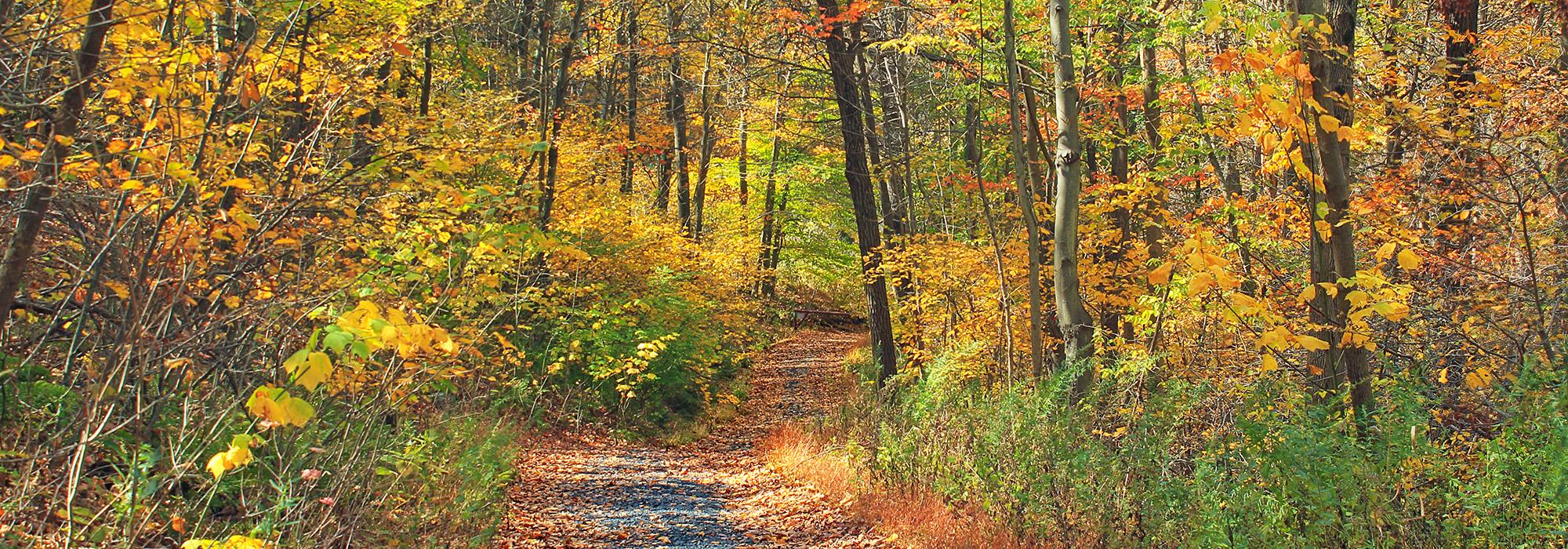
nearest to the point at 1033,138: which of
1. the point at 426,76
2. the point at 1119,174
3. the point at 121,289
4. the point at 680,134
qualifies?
the point at 1119,174

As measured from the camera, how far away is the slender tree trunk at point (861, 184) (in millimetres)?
11938

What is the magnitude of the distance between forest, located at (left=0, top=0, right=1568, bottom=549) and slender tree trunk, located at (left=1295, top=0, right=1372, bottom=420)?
0.03 metres

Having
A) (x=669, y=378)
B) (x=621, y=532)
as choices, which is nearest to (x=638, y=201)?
(x=669, y=378)

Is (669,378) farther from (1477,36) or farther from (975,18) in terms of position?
(1477,36)

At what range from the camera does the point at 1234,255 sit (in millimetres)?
8250

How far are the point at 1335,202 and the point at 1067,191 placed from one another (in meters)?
2.37

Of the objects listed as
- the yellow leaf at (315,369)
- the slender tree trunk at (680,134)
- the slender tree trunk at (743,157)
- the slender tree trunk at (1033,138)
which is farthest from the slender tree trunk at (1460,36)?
the slender tree trunk at (743,157)

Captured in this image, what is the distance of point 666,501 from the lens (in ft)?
29.6

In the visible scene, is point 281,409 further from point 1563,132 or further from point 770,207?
point 770,207

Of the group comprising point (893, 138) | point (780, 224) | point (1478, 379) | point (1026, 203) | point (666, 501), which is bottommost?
point (666, 501)

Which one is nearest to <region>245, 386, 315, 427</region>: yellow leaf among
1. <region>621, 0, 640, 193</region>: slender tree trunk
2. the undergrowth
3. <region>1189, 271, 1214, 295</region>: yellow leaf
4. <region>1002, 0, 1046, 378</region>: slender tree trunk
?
<region>1189, 271, 1214, 295</region>: yellow leaf

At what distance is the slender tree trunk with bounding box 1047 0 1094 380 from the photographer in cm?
711

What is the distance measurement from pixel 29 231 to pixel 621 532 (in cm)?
514

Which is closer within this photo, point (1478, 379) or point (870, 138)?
point (1478, 379)
